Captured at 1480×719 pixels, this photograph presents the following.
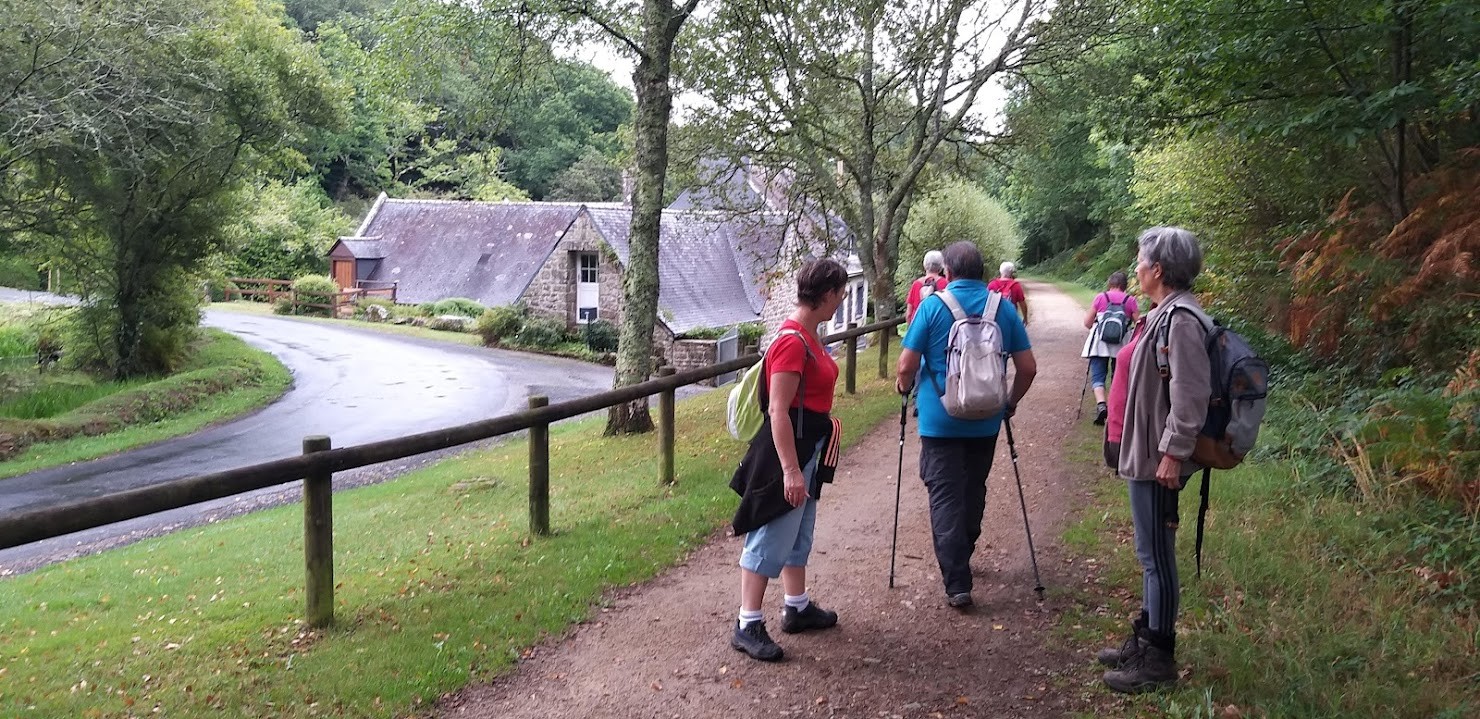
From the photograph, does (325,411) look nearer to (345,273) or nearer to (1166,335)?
(1166,335)

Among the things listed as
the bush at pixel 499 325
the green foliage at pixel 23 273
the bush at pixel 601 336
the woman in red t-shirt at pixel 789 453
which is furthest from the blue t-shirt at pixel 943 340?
the bush at pixel 499 325

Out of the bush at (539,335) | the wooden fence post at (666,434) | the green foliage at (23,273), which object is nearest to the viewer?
the wooden fence post at (666,434)

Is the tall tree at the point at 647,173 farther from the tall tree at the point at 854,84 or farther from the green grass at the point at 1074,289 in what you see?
the green grass at the point at 1074,289

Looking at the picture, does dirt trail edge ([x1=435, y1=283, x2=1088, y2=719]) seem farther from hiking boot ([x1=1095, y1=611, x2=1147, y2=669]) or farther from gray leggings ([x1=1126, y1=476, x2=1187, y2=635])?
gray leggings ([x1=1126, y1=476, x2=1187, y2=635])

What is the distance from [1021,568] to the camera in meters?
6.00

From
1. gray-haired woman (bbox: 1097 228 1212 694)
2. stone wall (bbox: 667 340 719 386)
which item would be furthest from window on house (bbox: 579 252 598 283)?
gray-haired woman (bbox: 1097 228 1212 694)

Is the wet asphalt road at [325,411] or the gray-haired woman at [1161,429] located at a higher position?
the gray-haired woman at [1161,429]

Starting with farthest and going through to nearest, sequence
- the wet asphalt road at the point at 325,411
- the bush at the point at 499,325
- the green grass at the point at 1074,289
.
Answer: the green grass at the point at 1074,289, the bush at the point at 499,325, the wet asphalt road at the point at 325,411

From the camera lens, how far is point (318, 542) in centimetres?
498

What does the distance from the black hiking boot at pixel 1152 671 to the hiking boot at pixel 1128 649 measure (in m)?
0.07

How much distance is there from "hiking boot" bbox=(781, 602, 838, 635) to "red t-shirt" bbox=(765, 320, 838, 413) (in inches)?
42.7

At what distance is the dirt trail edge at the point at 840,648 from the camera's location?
425 cm

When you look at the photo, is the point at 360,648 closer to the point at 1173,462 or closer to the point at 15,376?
the point at 1173,462

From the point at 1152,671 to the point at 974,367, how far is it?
4.99ft
